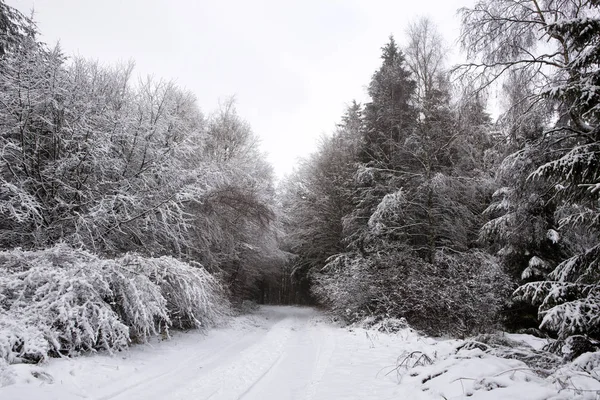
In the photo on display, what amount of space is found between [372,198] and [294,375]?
393 inches

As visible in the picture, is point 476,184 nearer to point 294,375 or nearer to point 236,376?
point 294,375

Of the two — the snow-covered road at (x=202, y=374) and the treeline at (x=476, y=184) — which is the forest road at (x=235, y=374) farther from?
the treeline at (x=476, y=184)

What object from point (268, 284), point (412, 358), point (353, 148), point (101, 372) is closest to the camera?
point (101, 372)

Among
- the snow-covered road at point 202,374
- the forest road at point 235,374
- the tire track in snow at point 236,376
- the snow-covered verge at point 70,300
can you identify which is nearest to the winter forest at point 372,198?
the snow-covered verge at point 70,300

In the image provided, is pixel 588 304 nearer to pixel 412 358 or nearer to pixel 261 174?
pixel 412 358

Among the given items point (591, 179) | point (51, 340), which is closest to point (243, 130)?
point (51, 340)

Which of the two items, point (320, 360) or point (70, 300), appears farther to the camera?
point (320, 360)

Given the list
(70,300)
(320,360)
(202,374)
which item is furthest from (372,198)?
(70,300)

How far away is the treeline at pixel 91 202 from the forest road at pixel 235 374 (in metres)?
0.98

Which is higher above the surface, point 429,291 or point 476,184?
point 476,184

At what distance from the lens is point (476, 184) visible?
480 inches

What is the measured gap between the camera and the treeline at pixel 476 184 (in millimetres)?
4754

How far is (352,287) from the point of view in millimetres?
12398

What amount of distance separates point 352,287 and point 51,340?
31.0 ft
